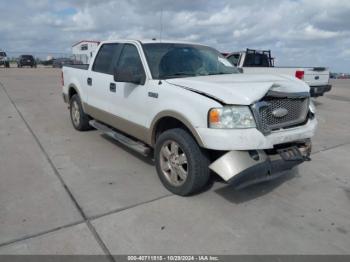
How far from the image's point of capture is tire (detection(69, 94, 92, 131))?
628cm

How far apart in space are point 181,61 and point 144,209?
212 cm

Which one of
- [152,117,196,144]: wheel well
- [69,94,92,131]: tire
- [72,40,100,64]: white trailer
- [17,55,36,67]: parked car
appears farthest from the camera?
[72,40,100,64]: white trailer

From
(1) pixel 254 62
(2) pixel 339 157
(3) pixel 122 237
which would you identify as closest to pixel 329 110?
(1) pixel 254 62

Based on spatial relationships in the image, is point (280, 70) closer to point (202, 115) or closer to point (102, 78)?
point (102, 78)

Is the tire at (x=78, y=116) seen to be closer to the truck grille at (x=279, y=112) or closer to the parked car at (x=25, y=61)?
the truck grille at (x=279, y=112)

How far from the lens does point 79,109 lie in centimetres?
630

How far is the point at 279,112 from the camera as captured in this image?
137 inches

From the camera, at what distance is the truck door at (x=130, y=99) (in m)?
4.27

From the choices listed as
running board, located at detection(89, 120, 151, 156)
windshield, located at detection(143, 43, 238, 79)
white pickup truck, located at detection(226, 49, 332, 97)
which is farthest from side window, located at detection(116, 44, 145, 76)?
white pickup truck, located at detection(226, 49, 332, 97)

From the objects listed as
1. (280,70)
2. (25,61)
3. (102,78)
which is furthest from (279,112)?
(25,61)

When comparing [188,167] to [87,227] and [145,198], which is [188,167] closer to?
[145,198]

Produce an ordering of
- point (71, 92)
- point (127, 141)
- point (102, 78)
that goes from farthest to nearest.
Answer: point (71, 92)
point (102, 78)
point (127, 141)

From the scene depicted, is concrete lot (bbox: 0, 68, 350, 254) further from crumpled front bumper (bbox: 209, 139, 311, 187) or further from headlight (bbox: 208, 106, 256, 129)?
headlight (bbox: 208, 106, 256, 129)

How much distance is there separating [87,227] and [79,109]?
3665 mm
